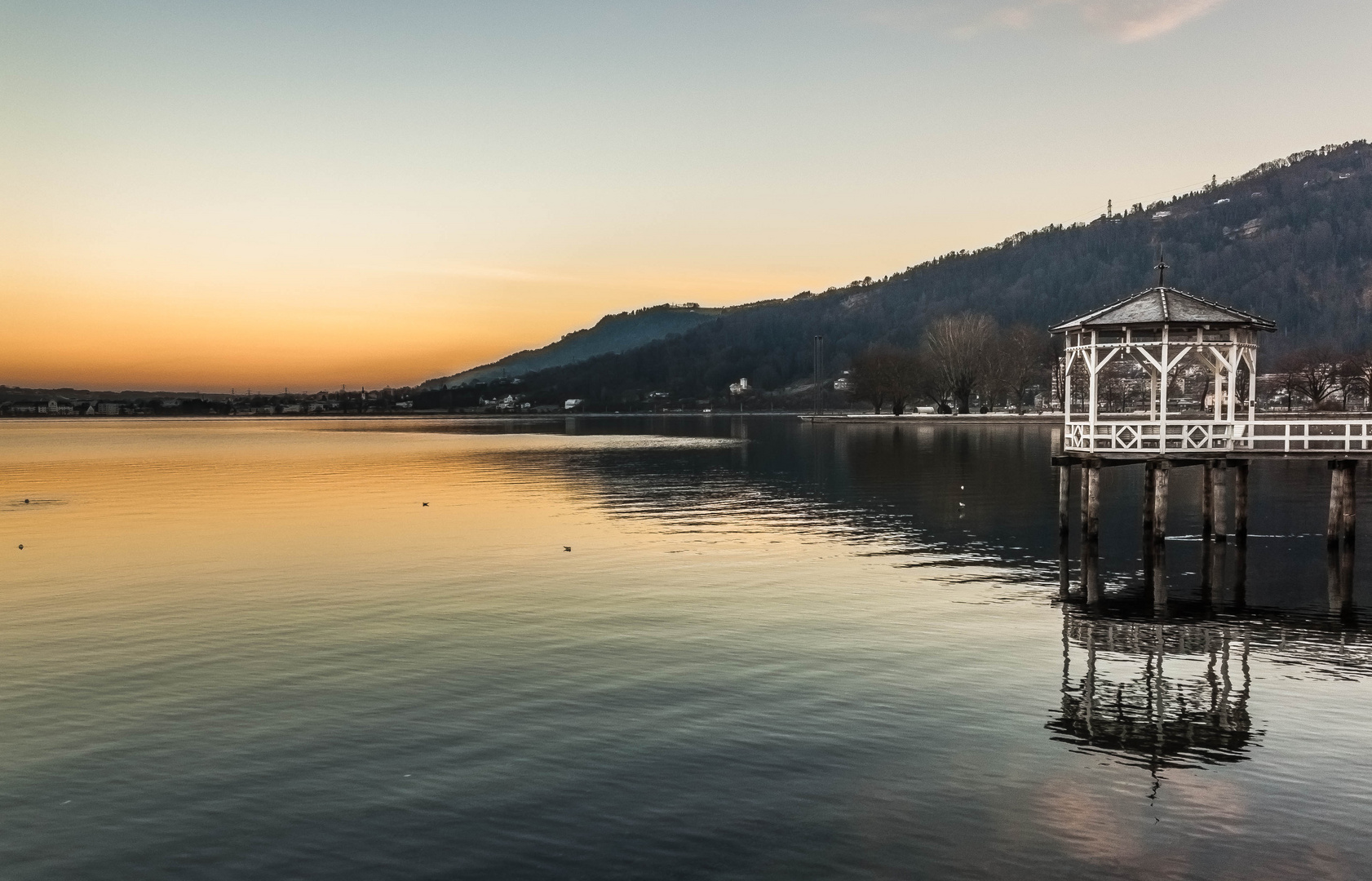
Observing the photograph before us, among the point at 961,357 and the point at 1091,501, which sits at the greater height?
the point at 961,357

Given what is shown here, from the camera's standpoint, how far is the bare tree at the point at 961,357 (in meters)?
176

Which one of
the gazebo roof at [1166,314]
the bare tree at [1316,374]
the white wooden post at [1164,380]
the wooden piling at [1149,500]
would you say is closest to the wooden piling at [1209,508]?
the wooden piling at [1149,500]

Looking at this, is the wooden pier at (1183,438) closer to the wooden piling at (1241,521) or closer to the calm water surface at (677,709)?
the wooden piling at (1241,521)

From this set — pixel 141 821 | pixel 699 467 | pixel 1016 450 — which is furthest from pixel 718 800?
pixel 1016 450

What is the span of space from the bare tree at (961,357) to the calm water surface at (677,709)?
132242mm

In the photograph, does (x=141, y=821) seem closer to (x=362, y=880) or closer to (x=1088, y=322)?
(x=362, y=880)

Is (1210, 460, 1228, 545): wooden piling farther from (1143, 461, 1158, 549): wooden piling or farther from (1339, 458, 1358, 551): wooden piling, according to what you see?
(1339, 458, 1358, 551): wooden piling

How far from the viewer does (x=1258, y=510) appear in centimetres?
5156

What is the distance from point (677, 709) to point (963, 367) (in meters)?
163

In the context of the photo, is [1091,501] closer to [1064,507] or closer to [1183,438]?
[1064,507]

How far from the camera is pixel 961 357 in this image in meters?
175

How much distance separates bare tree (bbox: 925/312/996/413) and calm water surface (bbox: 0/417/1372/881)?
434ft

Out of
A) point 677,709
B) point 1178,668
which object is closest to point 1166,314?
point 1178,668

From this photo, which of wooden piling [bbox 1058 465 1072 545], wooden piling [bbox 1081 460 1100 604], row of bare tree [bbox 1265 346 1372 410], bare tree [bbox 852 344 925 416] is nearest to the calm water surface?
wooden piling [bbox 1058 465 1072 545]
